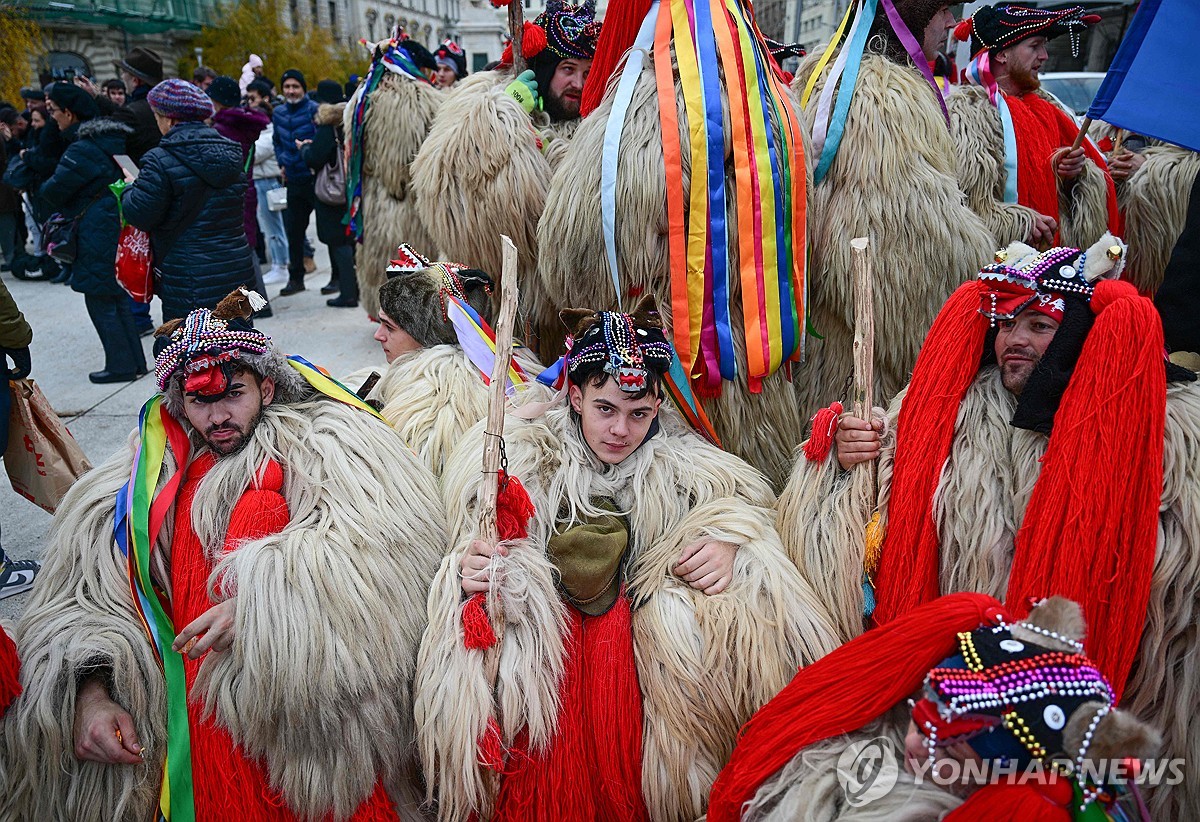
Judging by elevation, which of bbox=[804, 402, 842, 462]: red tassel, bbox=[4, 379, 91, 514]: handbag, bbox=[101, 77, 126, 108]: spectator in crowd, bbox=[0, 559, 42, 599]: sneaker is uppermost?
bbox=[101, 77, 126, 108]: spectator in crowd

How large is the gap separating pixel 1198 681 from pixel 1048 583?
1.14 ft

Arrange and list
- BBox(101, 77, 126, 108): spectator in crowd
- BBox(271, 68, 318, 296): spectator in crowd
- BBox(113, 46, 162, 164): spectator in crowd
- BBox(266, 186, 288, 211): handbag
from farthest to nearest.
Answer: BBox(101, 77, 126, 108): spectator in crowd < BBox(266, 186, 288, 211): handbag < BBox(271, 68, 318, 296): spectator in crowd < BBox(113, 46, 162, 164): spectator in crowd

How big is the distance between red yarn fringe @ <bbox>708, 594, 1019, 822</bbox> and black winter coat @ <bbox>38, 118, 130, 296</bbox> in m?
5.23

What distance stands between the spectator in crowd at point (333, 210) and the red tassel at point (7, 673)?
4.61 meters

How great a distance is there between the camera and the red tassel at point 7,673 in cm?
179

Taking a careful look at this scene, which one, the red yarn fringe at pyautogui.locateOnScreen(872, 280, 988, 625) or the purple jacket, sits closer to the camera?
the red yarn fringe at pyautogui.locateOnScreen(872, 280, 988, 625)

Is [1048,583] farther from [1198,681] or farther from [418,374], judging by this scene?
[418,374]

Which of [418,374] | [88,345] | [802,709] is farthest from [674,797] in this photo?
[88,345]

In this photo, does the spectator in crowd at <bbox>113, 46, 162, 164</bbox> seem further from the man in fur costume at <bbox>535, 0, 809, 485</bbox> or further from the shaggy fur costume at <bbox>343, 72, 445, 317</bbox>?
the man in fur costume at <bbox>535, 0, 809, 485</bbox>

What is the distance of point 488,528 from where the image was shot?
1.84 metres

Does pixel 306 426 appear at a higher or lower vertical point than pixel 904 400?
lower

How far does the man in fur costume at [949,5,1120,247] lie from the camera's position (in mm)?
2865

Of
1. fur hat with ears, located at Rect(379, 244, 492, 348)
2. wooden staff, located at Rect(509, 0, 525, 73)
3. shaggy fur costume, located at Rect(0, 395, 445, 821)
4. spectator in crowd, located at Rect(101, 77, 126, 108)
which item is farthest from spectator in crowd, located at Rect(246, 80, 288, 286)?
shaggy fur costume, located at Rect(0, 395, 445, 821)

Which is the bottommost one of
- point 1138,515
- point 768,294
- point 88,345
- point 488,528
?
point 88,345
